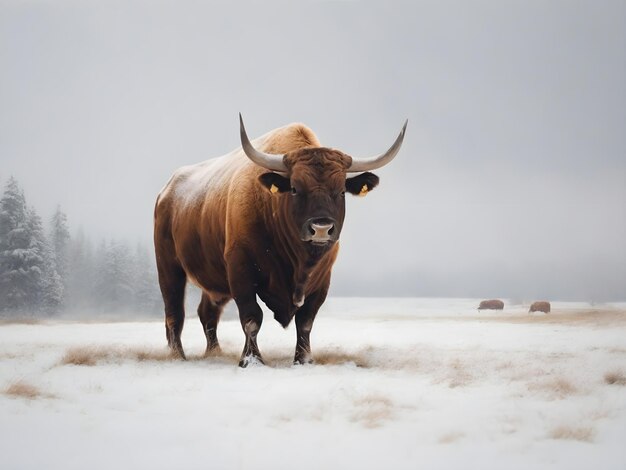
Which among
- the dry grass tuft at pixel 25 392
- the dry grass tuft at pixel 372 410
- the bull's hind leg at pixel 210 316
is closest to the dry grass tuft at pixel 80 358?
the dry grass tuft at pixel 25 392

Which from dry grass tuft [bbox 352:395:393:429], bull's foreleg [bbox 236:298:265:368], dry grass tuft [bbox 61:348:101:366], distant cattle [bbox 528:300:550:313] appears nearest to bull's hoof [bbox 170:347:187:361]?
dry grass tuft [bbox 61:348:101:366]

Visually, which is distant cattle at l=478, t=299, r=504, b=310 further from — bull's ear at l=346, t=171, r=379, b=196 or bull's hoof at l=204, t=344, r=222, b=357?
bull's ear at l=346, t=171, r=379, b=196

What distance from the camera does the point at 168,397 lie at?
17.1 ft

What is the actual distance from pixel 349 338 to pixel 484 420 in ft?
23.6

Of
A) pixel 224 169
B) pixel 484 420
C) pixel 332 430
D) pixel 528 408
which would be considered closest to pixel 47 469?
pixel 332 430

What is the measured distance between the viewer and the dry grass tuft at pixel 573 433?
12.9 feet

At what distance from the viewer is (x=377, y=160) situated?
25.5 ft

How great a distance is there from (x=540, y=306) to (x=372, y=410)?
68.7 ft

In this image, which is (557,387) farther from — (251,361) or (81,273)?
(81,273)

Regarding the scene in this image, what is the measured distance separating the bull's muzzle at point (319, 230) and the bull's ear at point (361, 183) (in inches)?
40.9

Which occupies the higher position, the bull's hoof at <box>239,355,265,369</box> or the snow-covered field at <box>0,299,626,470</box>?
the snow-covered field at <box>0,299,626,470</box>

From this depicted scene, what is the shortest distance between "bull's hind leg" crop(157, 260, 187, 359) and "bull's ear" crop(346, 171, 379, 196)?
147 inches

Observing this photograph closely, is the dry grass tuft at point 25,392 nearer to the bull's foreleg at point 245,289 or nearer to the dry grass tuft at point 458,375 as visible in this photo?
the bull's foreleg at point 245,289

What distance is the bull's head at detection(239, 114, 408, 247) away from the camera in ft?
22.4
